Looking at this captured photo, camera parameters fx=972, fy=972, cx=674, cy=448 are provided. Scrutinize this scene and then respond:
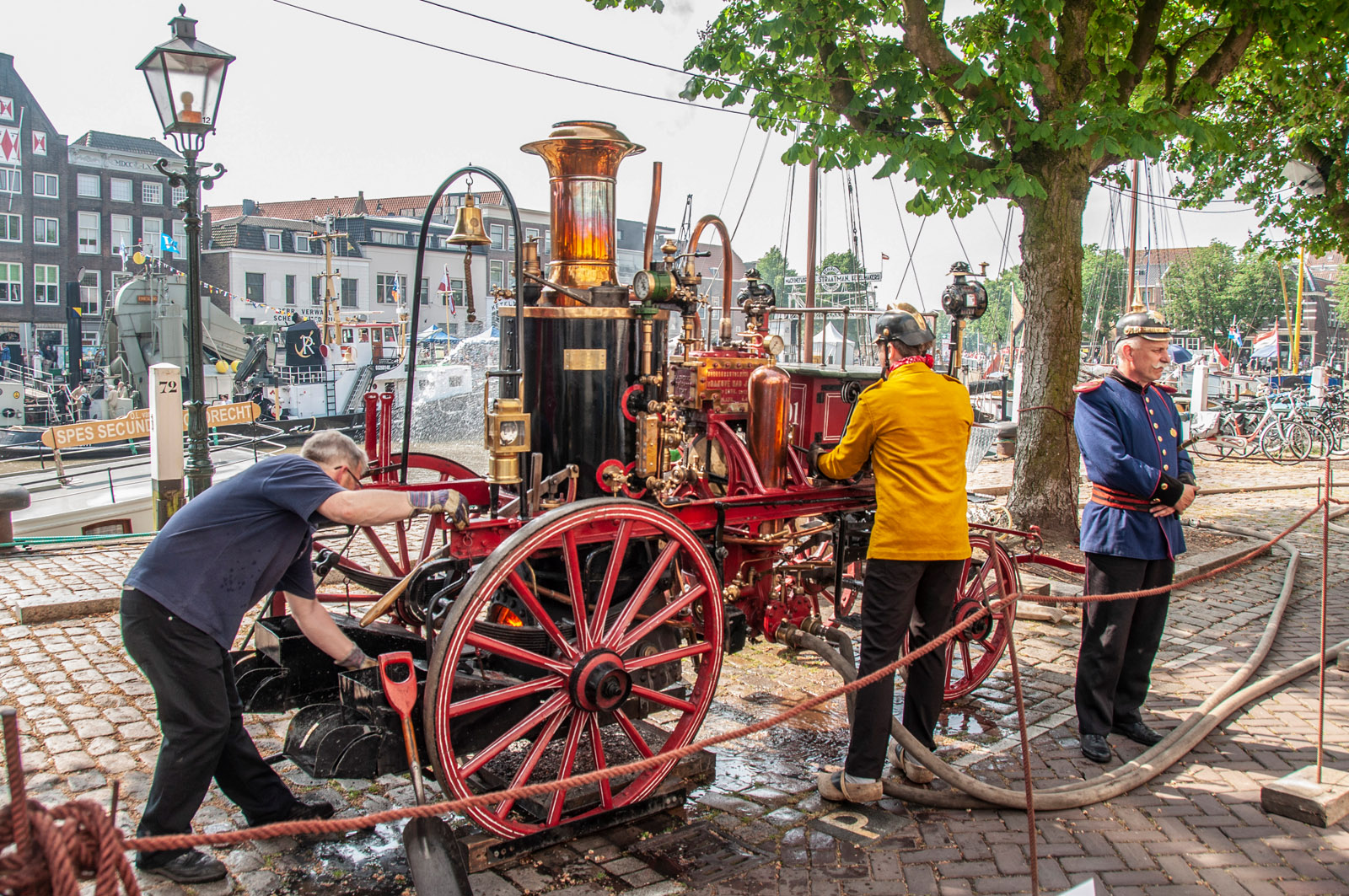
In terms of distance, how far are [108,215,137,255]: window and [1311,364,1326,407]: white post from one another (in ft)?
134

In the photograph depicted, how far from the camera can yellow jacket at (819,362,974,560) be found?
392 centimetres

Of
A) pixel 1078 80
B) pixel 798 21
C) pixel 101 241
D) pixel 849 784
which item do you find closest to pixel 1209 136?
pixel 1078 80

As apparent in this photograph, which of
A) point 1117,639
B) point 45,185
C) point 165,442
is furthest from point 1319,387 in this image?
point 45,185

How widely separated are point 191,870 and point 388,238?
47.8 metres

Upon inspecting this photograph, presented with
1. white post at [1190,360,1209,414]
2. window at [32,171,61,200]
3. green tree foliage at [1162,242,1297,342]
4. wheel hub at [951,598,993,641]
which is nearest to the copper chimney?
wheel hub at [951,598,993,641]

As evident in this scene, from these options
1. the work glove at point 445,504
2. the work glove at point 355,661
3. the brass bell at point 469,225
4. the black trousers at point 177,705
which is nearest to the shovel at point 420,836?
the work glove at point 355,661

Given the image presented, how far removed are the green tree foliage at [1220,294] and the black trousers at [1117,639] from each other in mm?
54244

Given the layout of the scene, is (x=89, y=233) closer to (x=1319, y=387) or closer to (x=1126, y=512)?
(x=1319, y=387)

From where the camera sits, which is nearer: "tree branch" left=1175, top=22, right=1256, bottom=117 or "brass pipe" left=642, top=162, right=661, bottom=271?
"brass pipe" left=642, top=162, right=661, bottom=271

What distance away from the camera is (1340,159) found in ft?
39.8

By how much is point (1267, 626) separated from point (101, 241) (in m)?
43.5

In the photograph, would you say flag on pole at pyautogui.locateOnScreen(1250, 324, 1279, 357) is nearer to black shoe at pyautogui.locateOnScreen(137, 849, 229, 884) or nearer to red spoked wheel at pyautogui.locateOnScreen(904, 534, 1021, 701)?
red spoked wheel at pyautogui.locateOnScreen(904, 534, 1021, 701)

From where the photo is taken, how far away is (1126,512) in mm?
4559

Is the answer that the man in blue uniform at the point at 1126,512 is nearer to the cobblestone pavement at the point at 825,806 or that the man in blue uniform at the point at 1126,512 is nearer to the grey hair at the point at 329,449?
the cobblestone pavement at the point at 825,806
